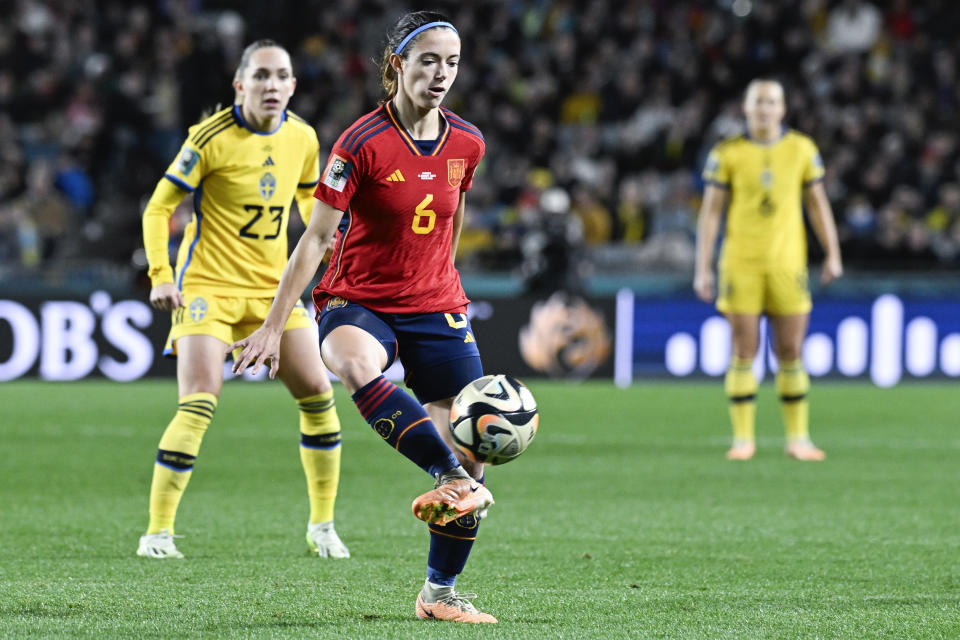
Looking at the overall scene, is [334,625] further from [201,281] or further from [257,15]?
[257,15]

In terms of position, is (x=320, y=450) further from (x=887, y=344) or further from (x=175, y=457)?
(x=887, y=344)

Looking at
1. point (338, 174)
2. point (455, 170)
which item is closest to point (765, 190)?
point (455, 170)

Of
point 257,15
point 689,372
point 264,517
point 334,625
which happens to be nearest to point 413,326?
point 334,625

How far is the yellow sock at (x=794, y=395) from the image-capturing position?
30.5 feet

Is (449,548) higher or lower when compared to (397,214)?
lower

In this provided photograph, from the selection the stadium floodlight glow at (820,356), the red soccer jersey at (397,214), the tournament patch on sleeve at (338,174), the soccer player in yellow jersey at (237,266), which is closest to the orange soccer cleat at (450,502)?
the red soccer jersey at (397,214)

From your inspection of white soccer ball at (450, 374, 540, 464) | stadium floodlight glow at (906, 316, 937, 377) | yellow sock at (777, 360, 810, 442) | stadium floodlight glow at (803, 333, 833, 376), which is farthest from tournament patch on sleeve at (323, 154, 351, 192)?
stadium floodlight glow at (906, 316, 937, 377)

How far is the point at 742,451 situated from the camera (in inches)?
364

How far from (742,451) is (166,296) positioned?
4714mm

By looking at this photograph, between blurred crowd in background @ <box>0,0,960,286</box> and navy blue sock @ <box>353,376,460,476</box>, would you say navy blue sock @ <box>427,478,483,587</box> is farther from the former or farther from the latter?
blurred crowd in background @ <box>0,0,960,286</box>

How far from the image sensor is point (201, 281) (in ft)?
19.3

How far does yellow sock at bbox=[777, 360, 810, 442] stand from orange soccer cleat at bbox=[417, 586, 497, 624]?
5320 mm

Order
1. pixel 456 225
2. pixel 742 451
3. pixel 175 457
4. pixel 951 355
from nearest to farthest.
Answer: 1. pixel 456 225
2. pixel 175 457
3. pixel 742 451
4. pixel 951 355

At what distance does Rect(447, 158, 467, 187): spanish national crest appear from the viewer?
4.59 metres
